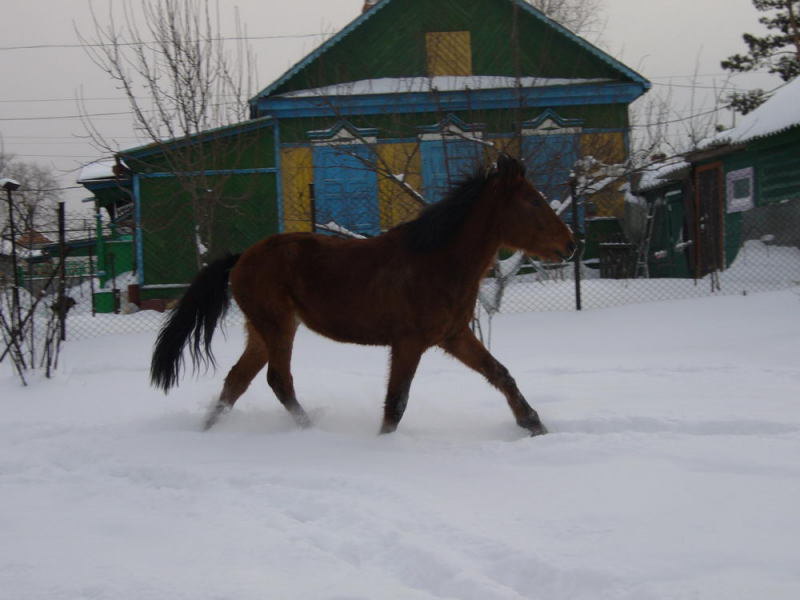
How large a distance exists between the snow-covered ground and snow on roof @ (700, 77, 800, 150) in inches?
341

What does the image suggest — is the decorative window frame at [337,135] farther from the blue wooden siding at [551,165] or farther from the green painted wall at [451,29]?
the blue wooden siding at [551,165]

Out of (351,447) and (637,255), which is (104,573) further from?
(637,255)

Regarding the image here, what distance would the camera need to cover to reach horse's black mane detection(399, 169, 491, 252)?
4.30 meters

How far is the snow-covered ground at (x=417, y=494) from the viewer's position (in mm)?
2180

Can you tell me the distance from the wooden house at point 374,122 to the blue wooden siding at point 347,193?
1.0 inches

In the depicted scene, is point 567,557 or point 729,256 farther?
point 729,256

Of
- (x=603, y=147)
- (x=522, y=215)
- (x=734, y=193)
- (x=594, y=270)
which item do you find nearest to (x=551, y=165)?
(x=603, y=147)

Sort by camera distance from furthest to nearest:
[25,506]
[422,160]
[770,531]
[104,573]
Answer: [422,160] → [25,506] → [770,531] → [104,573]

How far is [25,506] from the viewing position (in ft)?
9.86

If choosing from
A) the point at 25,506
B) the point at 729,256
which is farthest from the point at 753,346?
the point at 729,256

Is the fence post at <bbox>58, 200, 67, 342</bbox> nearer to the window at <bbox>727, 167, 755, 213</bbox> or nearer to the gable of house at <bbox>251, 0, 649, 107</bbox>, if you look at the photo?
the gable of house at <bbox>251, 0, 649, 107</bbox>

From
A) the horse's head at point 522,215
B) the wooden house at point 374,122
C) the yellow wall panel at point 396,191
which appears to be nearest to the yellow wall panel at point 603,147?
the wooden house at point 374,122

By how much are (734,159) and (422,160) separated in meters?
6.64

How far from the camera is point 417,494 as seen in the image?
300cm
